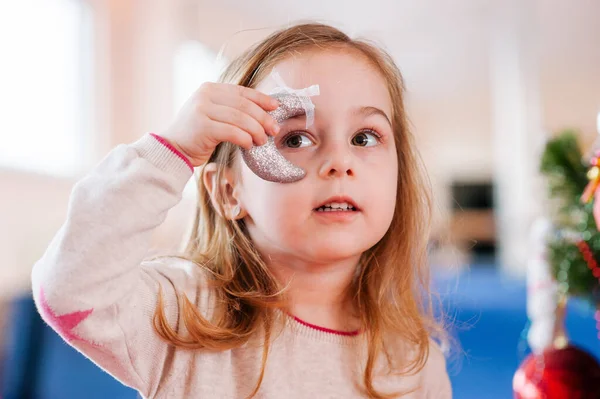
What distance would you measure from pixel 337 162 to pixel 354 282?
28cm

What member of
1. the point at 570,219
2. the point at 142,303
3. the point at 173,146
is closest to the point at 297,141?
the point at 173,146

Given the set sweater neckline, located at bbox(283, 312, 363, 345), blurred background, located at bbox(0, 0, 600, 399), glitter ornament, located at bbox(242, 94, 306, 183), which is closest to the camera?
glitter ornament, located at bbox(242, 94, 306, 183)

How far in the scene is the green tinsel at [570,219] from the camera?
903 millimetres

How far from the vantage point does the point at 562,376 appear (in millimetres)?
891

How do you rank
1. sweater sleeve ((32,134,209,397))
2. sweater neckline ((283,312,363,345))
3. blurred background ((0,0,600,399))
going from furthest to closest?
blurred background ((0,0,600,399)) < sweater neckline ((283,312,363,345)) < sweater sleeve ((32,134,209,397))

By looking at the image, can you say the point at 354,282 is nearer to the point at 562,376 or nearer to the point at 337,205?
the point at 337,205

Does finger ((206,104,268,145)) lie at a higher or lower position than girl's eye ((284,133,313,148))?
higher

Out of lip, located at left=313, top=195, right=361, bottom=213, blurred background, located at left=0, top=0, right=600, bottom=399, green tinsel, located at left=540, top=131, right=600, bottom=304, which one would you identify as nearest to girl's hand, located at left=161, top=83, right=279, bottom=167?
lip, located at left=313, top=195, right=361, bottom=213

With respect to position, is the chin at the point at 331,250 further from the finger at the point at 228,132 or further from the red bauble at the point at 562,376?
the red bauble at the point at 562,376

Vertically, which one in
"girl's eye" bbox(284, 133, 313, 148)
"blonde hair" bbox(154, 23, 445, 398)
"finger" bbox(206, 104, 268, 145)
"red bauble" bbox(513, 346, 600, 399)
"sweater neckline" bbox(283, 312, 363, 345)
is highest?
"finger" bbox(206, 104, 268, 145)

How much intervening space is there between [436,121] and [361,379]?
720 centimetres

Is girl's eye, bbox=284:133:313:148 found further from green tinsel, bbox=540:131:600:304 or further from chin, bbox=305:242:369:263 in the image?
green tinsel, bbox=540:131:600:304

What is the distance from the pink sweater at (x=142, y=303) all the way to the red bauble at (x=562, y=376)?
24 centimetres

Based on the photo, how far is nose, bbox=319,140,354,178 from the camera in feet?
2.36
